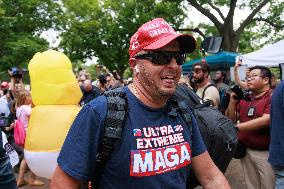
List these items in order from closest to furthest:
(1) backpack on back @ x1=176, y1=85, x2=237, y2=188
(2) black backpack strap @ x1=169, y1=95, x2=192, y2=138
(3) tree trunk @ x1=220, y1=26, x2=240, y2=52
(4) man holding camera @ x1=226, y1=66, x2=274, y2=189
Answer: (2) black backpack strap @ x1=169, y1=95, x2=192, y2=138
(1) backpack on back @ x1=176, y1=85, x2=237, y2=188
(4) man holding camera @ x1=226, y1=66, x2=274, y2=189
(3) tree trunk @ x1=220, y1=26, x2=240, y2=52

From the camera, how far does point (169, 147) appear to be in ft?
6.36

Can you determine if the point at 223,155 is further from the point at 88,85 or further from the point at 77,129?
the point at 88,85

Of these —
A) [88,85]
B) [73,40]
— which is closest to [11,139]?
[88,85]

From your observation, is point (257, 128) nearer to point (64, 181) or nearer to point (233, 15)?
point (64, 181)

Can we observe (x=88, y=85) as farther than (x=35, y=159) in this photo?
Yes

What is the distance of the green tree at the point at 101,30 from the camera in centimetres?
2336

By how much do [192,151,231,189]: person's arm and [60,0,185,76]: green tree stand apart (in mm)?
20342

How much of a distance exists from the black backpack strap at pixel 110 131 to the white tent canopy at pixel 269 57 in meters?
5.94

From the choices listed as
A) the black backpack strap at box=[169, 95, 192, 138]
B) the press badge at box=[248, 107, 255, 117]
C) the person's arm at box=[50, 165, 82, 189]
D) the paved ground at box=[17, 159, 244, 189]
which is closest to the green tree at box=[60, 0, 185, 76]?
the paved ground at box=[17, 159, 244, 189]

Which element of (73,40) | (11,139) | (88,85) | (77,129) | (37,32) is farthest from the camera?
(73,40)

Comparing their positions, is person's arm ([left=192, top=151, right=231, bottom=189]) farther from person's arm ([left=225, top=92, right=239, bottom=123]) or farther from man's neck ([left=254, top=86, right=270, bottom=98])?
person's arm ([left=225, top=92, right=239, bottom=123])

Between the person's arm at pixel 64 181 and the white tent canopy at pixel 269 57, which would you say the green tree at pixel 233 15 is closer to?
the white tent canopy at pixel 269 57

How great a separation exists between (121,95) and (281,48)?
21.6ft

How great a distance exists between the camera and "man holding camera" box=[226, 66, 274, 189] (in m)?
4.22
